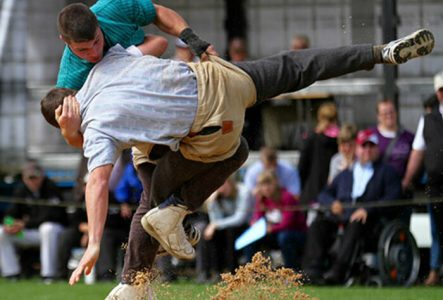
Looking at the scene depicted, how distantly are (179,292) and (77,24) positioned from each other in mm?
2867

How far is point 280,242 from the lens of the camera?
39.4 feet

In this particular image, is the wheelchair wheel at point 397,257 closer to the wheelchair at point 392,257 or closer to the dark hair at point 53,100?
the wheelchair at point 392,257

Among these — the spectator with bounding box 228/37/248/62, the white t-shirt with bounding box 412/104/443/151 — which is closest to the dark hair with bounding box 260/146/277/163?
the spectator with bounding box 228/37/248/62

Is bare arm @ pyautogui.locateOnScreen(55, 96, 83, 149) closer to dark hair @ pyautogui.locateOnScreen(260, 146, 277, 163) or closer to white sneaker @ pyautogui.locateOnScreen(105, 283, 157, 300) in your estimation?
white sneaker @ pyautogui.locateOnScreen(105, 283, 157, 300)

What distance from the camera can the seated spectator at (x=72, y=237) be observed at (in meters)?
13.3

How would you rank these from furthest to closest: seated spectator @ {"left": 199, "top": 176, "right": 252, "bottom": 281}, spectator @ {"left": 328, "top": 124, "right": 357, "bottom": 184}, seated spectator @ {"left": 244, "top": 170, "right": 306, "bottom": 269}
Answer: seated spectator @ {"left": 199, "top": 176, "right": 252, "bottom": 281} → seated spectator @ {"left": 244, "top": 170, "right": 306, "bottom": 269} → spectator @ {"left": 328, "top": 124, "right": 357, "bottom": 184}

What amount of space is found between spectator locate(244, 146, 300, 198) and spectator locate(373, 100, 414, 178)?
104 cm

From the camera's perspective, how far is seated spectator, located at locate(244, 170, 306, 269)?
12.0 m

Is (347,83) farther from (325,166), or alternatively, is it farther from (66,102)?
(66,102)

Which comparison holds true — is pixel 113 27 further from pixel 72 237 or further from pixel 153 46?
pixel 72 237

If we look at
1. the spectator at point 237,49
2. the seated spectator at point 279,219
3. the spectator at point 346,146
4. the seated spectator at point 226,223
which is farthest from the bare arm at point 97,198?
the spectator at point 237,49

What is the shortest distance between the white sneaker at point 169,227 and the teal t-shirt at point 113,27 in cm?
84

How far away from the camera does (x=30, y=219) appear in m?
13.7

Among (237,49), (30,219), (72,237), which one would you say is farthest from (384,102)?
(30,219)
